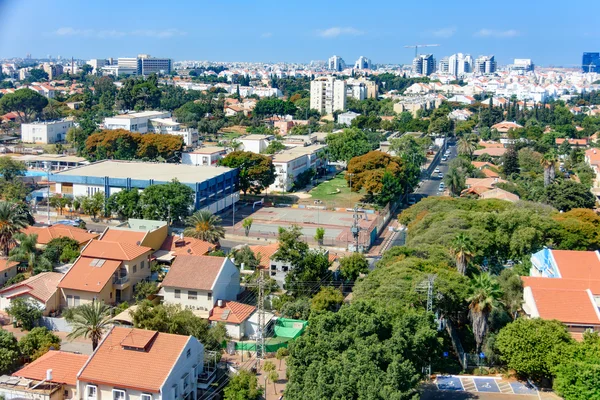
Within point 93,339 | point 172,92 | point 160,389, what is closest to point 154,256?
point 93,339

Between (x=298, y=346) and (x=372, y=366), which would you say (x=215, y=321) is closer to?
(x=298, y=346)

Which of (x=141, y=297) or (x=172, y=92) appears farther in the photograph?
(x=172, y=92)

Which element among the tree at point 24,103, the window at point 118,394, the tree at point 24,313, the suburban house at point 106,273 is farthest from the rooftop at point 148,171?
the tree at point 24,103

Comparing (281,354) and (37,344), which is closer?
(37,344)

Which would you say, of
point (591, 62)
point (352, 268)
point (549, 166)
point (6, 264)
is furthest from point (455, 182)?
point (591, 62)

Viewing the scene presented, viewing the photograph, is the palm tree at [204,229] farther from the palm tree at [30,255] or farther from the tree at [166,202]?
the palm tree at [30,255]

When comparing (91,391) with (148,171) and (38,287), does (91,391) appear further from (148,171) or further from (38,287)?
(148,171)

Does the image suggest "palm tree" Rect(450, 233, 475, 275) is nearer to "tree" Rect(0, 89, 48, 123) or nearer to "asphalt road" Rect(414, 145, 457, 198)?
"asphalt road" Rect(414, 145, 457, 198)
